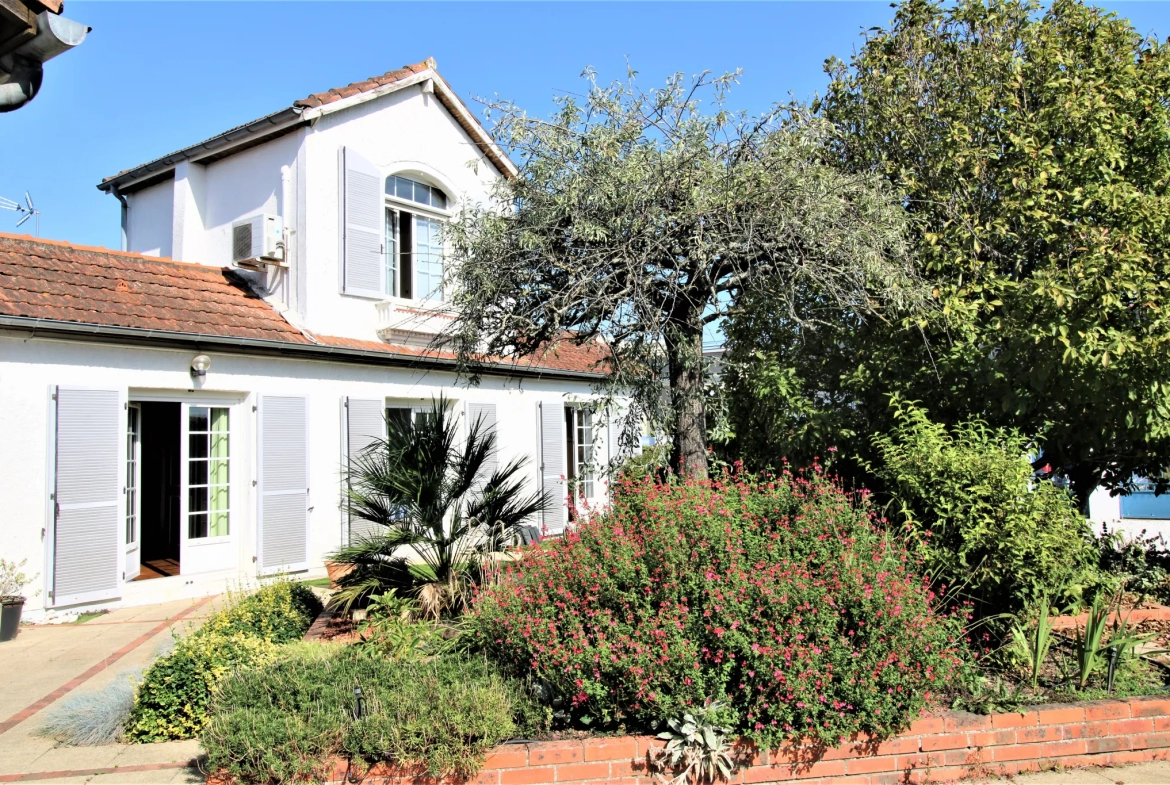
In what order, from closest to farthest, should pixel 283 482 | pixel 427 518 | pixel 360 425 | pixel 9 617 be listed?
pixel 427 518
pixel 9 617
pixel 283 482
pixel 360 425

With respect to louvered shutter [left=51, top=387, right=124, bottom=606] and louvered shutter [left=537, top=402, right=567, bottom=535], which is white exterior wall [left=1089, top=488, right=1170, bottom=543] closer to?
louvered shutter [left=537, top=402, right=567, bottom=535]

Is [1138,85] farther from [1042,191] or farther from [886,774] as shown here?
[886,774]

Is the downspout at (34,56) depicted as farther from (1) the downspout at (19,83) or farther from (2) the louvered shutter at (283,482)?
(2) the louvered shutter at (283,482)

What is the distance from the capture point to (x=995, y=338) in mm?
6145

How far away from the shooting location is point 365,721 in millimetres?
4020

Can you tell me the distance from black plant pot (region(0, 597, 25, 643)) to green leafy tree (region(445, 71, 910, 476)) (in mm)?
5099

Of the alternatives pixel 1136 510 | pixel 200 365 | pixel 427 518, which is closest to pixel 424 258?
pixel 200 365

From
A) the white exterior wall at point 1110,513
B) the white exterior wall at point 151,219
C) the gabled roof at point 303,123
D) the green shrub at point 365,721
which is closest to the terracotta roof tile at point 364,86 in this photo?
the gabled roof at point 303,123

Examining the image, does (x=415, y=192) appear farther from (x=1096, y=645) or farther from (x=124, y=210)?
(x=1096, y=645)

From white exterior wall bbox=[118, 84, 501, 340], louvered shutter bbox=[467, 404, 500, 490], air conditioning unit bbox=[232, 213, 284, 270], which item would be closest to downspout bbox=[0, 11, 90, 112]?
white exterior wall bbox=[118, 84, 501, 340]

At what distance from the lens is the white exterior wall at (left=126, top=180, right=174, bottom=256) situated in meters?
12.5

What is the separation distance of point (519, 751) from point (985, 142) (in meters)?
5.98

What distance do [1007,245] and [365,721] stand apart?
Result: 6051 mm

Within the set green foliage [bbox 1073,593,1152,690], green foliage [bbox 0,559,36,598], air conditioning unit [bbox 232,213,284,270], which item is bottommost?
green foliage [bbox 1073,593,1152,690]
